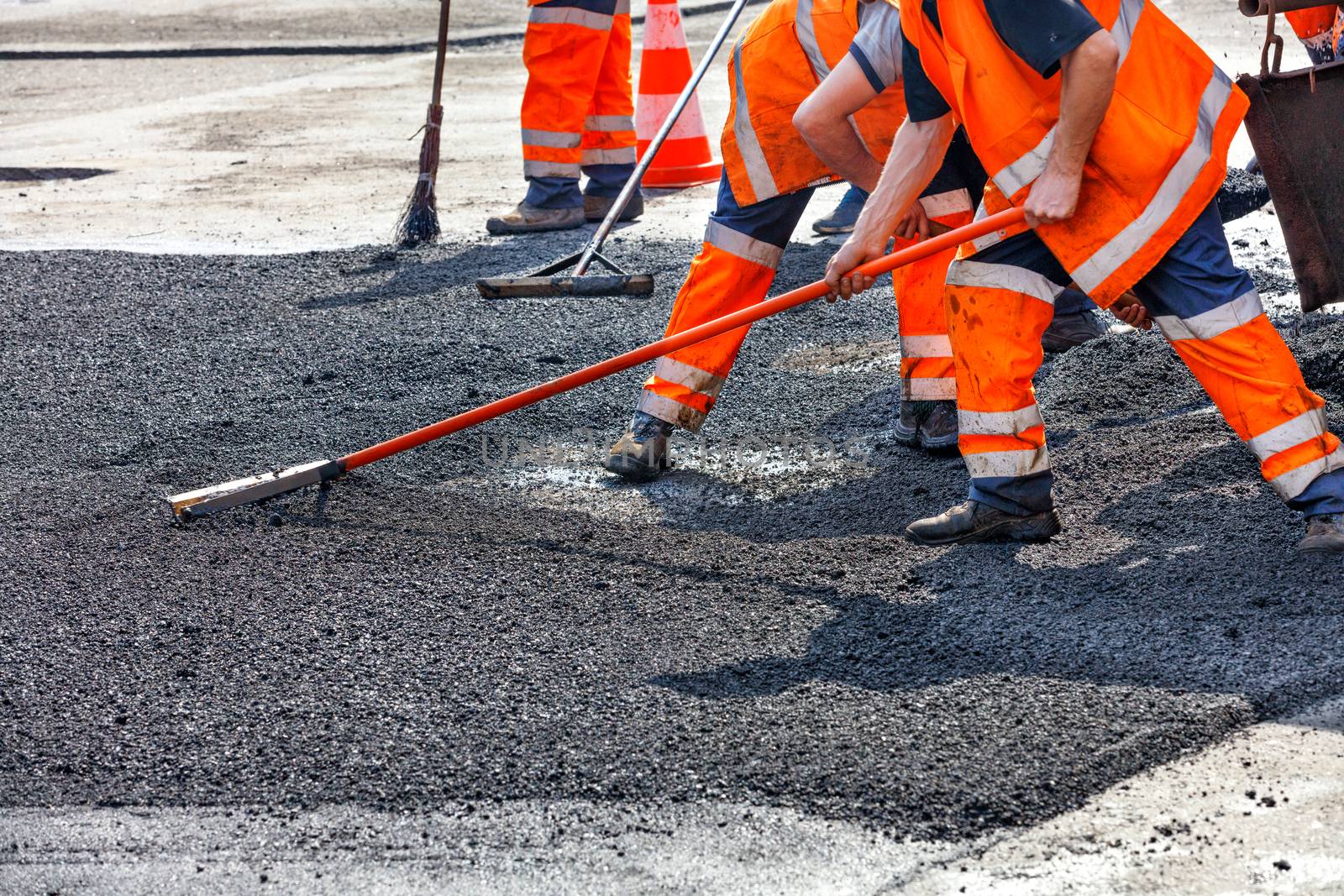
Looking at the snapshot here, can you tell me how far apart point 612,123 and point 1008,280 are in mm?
3757

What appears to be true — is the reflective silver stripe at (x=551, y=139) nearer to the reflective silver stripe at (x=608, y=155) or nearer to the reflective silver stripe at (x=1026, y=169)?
the reflective silver stripe at (x=608, y=155)

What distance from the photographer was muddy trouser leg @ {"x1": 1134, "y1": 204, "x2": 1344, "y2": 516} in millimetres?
2922

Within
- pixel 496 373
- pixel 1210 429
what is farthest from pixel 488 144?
pixel 1210 429

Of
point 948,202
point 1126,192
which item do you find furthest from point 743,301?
point 1126,192

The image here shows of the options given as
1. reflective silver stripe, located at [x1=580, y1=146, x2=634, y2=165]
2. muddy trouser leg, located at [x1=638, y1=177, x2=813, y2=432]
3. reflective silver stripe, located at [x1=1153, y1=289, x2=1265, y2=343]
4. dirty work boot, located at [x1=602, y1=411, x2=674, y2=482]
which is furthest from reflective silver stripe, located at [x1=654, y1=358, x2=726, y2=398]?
reflective silver stripe, located at [x1=580, y1=146, x2=634, y2=165]

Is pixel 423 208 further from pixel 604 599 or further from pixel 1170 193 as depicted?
pixel 1170 193

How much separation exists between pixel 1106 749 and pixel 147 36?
12.0 m

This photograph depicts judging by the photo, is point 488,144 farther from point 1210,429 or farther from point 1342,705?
point 1342,705

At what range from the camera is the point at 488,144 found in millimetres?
8242

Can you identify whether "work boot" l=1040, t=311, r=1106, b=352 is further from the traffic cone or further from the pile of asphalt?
the traffic cone

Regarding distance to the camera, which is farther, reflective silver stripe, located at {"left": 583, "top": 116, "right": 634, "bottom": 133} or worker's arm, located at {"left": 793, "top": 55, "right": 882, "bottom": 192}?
reflective silver stripe, located at {"left": 583, "top": 116, "right": 634, "bottom": 133}

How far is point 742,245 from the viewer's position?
12.7 ft

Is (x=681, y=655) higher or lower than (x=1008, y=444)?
lower

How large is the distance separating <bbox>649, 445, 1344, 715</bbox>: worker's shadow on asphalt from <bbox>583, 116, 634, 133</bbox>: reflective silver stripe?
12.4 feet
